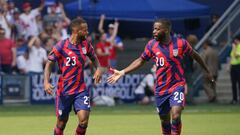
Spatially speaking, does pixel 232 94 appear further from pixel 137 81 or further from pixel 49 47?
pixel 49 47

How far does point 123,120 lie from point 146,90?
282 inches

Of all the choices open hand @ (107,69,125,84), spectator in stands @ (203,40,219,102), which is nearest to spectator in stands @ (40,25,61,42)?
spectator in stands @ (203,40,219,102)

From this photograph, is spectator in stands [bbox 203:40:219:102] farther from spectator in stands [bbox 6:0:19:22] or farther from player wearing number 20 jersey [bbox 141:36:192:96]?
player wearing number 20 jersey [bbox 141:36:192:96]

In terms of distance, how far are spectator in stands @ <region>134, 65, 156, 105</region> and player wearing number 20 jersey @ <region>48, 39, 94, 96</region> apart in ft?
45.4

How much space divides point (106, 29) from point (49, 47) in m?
4.90

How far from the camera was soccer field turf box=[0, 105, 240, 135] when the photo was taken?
1858 centimetres

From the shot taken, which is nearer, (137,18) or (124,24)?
(137,18)

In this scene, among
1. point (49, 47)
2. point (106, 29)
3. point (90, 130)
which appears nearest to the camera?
point (90, 130)

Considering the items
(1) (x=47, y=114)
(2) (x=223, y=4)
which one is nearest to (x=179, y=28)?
(2) (x=223, y=4)

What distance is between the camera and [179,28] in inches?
1339

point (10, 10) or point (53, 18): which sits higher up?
point (10, 10)

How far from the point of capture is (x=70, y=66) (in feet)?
48.7

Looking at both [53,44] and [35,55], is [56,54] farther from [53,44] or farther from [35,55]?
[53,44]

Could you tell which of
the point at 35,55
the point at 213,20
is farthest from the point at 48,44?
the point at 213,20
